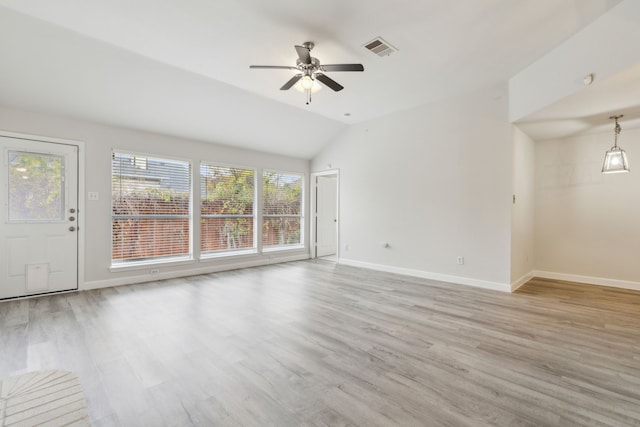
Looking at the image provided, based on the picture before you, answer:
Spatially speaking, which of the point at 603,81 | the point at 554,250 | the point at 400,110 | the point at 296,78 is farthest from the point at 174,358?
the point at 554,250

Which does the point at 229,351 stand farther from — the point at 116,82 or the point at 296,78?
the point at 116,82

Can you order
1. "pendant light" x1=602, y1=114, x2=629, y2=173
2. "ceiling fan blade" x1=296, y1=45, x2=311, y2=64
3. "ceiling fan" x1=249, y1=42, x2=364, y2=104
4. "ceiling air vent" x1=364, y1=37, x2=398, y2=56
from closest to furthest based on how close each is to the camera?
"ceiling fan blade" x1=296, y1=45, x2=311, y2=64 < "ceiling fan" x1=249, y1=42, x2=364, y2=104 < "ceiling air vent" x1=364, y1=37, x2=398, y2=56 < "pendant light" x1=602, y1=114, x2=629, y2=173

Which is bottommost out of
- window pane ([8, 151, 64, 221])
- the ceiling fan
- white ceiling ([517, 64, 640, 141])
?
window pane ([8, 151, 64, 221])

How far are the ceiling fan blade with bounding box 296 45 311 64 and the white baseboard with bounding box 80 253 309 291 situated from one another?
4.32m

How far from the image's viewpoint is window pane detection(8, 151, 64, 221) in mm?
3951

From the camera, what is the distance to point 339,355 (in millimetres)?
2457

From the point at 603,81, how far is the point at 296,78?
3099 millimetres

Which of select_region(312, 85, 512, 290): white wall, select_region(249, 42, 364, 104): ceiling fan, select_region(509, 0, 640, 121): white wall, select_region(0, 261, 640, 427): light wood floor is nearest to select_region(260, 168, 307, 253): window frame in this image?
select_region(312, 85, 512, 290): white wall

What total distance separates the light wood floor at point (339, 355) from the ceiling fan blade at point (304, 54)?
9.38 ft

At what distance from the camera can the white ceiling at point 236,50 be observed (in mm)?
2719

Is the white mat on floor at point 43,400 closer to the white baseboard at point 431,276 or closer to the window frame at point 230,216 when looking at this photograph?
the window frame at point 230,216

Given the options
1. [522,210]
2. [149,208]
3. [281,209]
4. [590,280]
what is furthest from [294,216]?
[590,280]

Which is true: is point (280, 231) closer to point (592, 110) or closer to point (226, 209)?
point (226, 209)

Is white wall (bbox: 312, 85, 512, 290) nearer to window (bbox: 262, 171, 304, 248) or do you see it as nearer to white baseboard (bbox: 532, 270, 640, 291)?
window (bbox: 262, 171, 304, 248)
